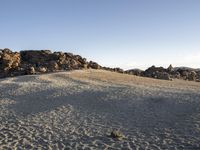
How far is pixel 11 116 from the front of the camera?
65.4ft

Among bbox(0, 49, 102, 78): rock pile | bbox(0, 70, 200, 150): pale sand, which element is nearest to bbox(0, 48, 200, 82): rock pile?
bbox(0, 49, 102, 78): rock pile

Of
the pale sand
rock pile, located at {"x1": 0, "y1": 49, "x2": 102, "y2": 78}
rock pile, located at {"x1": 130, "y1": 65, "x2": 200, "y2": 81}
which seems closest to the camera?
the pale sand

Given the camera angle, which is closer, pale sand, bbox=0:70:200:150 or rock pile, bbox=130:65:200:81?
pale sand, bbox=0:70:200:150

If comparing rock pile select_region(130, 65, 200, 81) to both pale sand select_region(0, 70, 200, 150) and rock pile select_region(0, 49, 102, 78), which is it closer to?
rock pile select_region(0, 49, 102, 78)

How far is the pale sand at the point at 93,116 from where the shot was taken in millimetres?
14758

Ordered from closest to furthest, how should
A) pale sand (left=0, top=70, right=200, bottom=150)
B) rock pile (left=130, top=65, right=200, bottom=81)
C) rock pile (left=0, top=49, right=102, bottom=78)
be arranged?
pale sand (left=0, top=70, right=200, bottom=150) → rock pile (left=0, top=49, right=102, bottom=78) → rock pile (left=130, top=65, right=200, bottom=81)

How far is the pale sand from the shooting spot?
14758 millimetres

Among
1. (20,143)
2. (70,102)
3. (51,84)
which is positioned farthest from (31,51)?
(20,143)

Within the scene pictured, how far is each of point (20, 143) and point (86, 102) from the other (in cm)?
829

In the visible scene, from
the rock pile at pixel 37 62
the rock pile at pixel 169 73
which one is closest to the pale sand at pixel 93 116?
the rock pile at pixel 37 62

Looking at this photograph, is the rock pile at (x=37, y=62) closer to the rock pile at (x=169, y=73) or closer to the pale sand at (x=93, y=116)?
the rock pile at (x=169, y=73)

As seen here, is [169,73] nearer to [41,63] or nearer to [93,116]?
[41,63]

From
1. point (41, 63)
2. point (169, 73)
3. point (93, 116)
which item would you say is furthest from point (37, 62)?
point (93, 116)

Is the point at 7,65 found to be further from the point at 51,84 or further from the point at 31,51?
the point at 51,84
